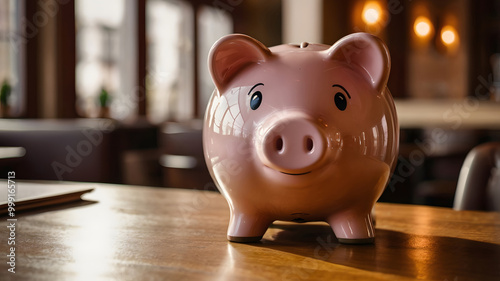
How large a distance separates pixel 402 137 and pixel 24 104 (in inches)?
114

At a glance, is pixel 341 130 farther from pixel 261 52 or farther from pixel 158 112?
pixel 158 112

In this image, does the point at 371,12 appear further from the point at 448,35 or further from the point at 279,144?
the point at 279,144

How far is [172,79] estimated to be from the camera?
19.6 feet

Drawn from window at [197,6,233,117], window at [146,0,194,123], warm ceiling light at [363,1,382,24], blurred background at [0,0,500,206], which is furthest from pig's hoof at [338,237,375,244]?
warm ceiling light at [363,1,382,24]

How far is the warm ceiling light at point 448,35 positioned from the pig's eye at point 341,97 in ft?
Answer: 21.2

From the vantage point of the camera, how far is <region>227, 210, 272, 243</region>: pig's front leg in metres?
0.63

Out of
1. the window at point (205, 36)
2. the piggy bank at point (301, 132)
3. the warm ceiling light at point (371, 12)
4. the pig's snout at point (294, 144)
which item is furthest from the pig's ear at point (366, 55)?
the warm ceiling light at point (371, 12)

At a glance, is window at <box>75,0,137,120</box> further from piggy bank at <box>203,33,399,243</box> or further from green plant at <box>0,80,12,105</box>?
piggy bank at <box>203,33,399,243</box>

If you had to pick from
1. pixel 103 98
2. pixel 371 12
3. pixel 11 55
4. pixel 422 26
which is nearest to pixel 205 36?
pixel 371 12

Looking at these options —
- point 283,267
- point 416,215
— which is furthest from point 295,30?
point 283,267

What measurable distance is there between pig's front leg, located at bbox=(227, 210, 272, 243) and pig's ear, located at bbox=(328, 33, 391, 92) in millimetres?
207

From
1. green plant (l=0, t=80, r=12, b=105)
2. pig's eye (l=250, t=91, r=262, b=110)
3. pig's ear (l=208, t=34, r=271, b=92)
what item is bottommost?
green plant (l=0, t=80, r=12, b=105)

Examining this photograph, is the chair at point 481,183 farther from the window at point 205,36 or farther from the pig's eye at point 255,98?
the window at point 205,36

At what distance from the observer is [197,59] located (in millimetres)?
6289
